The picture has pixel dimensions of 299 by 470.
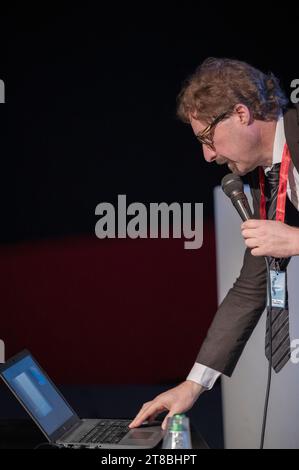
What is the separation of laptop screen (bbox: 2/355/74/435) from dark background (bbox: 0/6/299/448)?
7.08 ft

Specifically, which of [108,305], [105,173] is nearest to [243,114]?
[105,173]

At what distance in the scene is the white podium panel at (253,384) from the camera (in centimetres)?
208

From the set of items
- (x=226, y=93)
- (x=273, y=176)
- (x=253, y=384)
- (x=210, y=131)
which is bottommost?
(x=253, y=384)

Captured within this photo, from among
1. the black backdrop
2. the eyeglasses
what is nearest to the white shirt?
the eyeglasses

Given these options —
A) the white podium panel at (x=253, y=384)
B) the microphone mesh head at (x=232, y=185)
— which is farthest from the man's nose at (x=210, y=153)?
the microphone mesh head at (x=232, y=185)

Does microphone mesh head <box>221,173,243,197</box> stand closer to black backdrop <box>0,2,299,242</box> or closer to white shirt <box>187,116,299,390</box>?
white shirt <box>187,116,299,390</box>

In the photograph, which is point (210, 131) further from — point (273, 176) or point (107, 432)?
point (107, 432)

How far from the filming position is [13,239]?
4.00m

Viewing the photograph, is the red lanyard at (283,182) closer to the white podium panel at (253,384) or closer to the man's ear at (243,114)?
the man's ear at (243,114)

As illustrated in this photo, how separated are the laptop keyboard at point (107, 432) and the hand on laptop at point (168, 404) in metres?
0.03

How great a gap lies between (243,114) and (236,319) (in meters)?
0.54

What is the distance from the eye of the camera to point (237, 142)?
182 centimetres

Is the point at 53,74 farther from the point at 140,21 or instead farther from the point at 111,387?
the point at 111,387

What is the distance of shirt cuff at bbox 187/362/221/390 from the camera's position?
1752 mm
